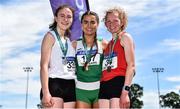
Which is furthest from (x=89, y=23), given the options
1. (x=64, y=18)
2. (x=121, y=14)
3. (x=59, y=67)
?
(x=59, y=67)

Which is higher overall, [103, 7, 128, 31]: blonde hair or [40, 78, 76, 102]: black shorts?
[103, 7, 128, 31]: blonde hair

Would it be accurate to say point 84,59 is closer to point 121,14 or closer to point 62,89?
point 62,89

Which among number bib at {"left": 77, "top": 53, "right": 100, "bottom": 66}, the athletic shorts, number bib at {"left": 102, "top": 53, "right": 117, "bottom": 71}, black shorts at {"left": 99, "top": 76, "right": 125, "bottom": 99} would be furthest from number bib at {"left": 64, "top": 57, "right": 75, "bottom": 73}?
black shorts at {"left": 99, "top": 76, "right": 125, "bottom": 99}

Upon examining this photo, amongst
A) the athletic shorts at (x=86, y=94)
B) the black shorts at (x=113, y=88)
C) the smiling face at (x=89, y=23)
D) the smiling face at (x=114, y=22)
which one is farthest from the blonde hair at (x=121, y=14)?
the athletic shorts at (x=86, y=94)

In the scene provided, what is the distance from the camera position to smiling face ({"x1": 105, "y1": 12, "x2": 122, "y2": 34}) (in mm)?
6035

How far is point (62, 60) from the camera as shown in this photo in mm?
5824

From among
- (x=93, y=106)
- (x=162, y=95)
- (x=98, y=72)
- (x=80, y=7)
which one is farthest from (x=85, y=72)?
(x=162, y=95)

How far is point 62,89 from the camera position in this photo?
5.76 metres

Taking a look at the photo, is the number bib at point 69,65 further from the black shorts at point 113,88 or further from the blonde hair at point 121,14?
the blonde hair at point 121,14

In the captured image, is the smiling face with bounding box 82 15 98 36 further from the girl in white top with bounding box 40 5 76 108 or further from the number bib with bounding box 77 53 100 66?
the number bib with bounding box 77 53 100 66

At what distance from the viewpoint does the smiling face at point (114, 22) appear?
Answer: 19.8 feet

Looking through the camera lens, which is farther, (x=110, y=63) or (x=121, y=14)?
(x=121, y=14)

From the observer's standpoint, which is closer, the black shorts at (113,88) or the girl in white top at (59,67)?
the girl in white top at (59,67)

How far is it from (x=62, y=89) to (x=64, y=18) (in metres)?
1.14
